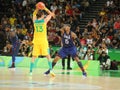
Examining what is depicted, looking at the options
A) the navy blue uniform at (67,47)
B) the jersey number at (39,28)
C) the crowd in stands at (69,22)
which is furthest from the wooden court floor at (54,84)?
the crowd in stands at (69,22)

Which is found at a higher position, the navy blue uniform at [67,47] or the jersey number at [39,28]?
the jersey number at [39,28]

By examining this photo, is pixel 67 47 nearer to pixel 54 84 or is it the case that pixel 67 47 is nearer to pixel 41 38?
pixel 41 38

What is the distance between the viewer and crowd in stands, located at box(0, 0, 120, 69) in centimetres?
2478

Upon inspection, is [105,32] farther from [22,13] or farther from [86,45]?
[22,13]

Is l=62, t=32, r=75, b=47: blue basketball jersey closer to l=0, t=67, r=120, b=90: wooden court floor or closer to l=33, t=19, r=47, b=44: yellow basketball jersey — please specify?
l=33, t=19, r=47, b=44: yellow basketball jersey

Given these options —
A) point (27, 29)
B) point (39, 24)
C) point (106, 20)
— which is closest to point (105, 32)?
point (106, 20)

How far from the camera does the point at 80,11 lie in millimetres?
29922

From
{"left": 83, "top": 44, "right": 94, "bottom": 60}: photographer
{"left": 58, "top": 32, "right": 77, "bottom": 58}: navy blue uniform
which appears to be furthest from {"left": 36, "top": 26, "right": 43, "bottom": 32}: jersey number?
{"left": 83, "top": 44, "right": 94, "bottom": 60}: photographer

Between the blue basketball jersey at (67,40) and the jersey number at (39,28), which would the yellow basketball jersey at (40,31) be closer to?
the jersey number at (39,28)

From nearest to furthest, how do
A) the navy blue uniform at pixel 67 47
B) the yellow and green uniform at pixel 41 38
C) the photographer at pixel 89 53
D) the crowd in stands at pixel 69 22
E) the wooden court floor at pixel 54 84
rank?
1. the wooden court floor at pixel 54 84
2. the yellow and green uniform at pixel 41 38
3. the navy blue uniform at pixel 67 47
4. the photographer at pixel 89 53
5. the crowd in stands at pixel 69 22

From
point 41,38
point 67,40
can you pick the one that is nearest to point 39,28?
point 41,38

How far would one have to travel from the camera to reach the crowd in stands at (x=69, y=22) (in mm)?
24781

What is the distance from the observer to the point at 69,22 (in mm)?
28000

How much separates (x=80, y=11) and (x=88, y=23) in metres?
Result: 1.95
